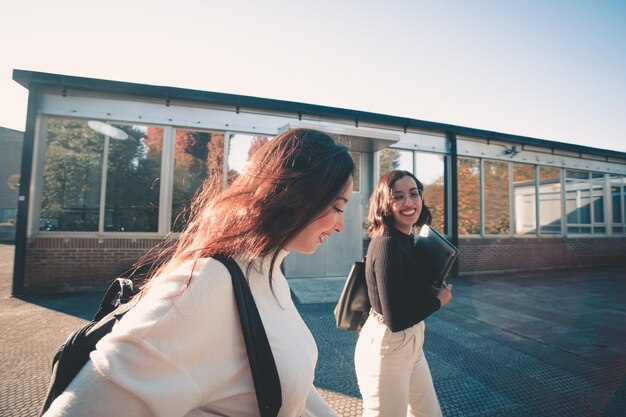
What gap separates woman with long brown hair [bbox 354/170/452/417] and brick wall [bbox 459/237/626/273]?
930 cm

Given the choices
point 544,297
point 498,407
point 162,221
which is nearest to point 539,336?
point 498,407

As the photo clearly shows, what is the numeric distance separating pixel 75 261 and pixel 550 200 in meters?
16.5

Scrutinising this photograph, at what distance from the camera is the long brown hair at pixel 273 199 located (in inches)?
40.3

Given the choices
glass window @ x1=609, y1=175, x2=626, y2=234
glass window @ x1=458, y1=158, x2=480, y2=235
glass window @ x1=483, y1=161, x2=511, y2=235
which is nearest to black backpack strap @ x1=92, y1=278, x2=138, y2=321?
glass window @ x1=458, y1=158, x2=480, y2=235

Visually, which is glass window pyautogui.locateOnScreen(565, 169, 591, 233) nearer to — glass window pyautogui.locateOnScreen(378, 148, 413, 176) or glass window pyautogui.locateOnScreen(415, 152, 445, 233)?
glass window pyautogui.locateOnScreen(415, 152, 445, 233)

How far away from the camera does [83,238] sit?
7.32 metres

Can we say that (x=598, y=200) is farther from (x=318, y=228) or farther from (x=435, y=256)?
(x=318, y=228)

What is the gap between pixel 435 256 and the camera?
2.15 meters

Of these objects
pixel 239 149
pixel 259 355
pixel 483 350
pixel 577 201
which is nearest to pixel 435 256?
pixel 259 355

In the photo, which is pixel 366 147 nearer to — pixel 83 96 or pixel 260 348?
pixel 83 96

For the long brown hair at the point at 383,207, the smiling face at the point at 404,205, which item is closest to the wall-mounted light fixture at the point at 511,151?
the long brown hair at the point at 383,207

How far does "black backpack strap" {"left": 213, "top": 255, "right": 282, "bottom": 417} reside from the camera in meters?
0.84

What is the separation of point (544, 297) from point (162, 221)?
991 cm

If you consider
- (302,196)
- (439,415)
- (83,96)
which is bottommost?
(439,415)
